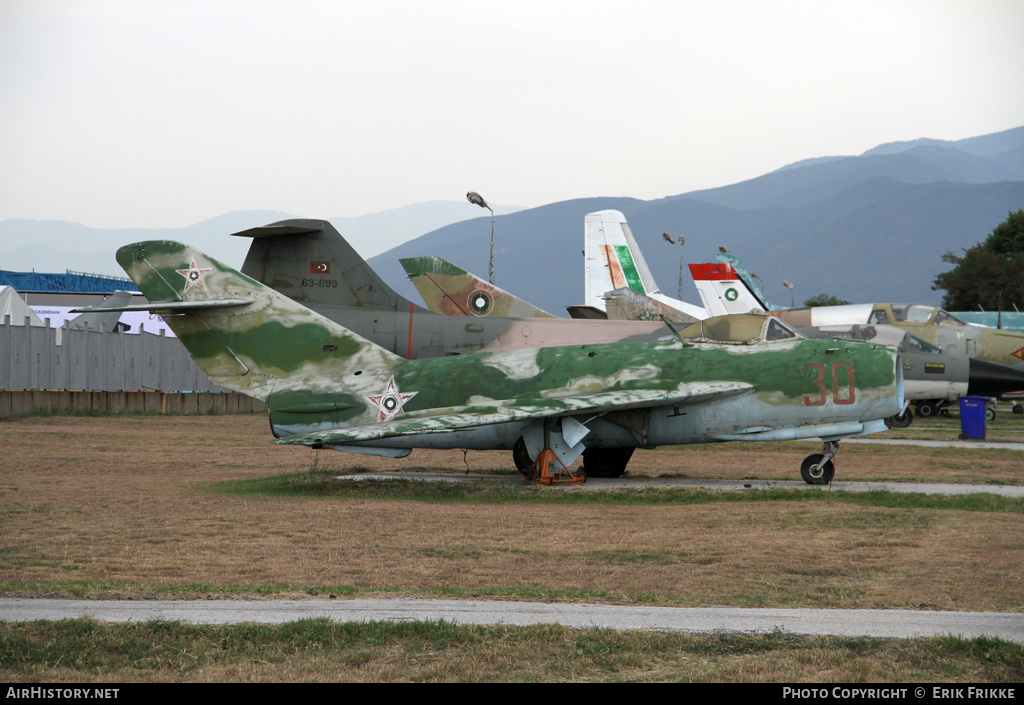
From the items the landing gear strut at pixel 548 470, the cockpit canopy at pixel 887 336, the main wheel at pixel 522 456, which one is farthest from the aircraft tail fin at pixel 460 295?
the cockpit canopy at pixel 887 336

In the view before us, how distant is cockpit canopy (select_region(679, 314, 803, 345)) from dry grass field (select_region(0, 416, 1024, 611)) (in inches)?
111

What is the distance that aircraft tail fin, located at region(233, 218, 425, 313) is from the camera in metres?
19.5

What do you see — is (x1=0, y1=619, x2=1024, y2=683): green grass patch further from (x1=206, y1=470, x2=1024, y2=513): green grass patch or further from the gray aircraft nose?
the gray aircraft nose

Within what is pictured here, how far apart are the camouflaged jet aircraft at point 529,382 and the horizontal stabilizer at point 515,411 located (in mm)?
34

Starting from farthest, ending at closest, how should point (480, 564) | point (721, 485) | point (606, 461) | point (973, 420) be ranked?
point (973, 420) < point (606, 461) < point (721, 485) < point (480, 564)

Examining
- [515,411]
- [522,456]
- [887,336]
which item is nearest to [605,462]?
[522,456]

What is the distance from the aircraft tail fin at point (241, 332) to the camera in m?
16.7

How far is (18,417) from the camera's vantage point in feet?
92.5

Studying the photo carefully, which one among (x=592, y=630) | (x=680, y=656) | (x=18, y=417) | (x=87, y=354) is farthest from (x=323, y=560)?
(x=87, y=354)

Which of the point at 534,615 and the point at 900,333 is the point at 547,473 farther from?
the point at 900,333

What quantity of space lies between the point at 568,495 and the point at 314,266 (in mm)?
8190

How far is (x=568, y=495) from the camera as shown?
48.1 ft

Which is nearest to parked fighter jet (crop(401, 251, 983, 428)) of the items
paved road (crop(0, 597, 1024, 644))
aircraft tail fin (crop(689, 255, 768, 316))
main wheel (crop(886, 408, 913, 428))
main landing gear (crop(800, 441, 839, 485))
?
main wheel (crop(886, 408, 913, 428))

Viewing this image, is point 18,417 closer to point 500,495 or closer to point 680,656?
point 500,495
